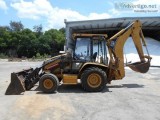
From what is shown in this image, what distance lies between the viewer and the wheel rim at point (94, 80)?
13.0 meters

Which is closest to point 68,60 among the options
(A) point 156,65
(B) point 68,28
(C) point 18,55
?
(A) point 156,65

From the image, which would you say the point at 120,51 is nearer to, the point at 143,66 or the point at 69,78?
the point at 143,66

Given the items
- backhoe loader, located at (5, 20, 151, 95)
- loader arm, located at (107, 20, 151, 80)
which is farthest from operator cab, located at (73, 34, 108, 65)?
loader arm, located at (107, 20, 151, 80)

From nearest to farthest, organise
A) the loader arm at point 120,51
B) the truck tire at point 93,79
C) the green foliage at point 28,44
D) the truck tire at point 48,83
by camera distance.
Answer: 1. the truck tire at point 48,83
2. the truck tire at point 93,79
3. the loader arm at point 120,51
4. the green foliage at point 28,44

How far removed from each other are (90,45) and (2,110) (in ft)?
17.6

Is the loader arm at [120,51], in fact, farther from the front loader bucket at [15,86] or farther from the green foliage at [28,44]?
the green foliage at [28,44]

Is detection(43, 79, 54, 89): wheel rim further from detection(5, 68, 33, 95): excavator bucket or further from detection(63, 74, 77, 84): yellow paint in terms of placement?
detection(5, 68, 33, 95): excavator bucket

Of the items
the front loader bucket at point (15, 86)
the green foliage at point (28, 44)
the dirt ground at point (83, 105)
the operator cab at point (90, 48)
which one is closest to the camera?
the dirt ground at point (83, 105)

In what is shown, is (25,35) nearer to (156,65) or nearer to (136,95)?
(156,65)

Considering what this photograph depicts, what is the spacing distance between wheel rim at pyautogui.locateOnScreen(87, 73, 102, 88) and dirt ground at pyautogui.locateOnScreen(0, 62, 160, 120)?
1.53ft

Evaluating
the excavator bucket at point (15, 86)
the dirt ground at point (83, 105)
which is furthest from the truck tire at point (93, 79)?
the excavator bucket at point (15, 86)

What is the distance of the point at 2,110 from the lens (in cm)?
923

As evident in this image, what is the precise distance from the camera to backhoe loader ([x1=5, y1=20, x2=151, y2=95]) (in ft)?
42.5

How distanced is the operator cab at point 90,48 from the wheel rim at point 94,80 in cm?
75
